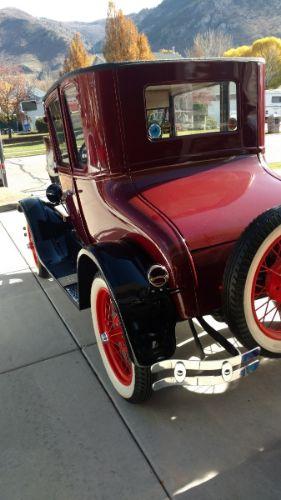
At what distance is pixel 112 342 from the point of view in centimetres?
266

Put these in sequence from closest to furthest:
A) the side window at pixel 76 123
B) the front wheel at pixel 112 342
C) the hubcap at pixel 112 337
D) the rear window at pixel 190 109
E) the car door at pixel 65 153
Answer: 1. the front wheel at pixel 112 342
2. the hubcap at pixel 112 337
3. the rear window at pixel 190 109
4. the side window at pixel 76 123
5. the car door at pixel 65 153

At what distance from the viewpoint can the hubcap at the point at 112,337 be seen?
260cm

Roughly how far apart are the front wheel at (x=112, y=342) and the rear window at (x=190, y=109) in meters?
1.13

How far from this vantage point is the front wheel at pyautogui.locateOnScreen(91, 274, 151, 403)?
2494 mm

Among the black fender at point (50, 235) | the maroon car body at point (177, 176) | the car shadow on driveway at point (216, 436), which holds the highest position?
the maroon car body at point (177, 176)

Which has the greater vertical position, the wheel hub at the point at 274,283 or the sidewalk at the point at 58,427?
the wheel hub at the point at 274,283

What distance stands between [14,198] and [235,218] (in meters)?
7.26

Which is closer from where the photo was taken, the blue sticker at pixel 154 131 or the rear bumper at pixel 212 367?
the rear bumper at pixel 212 367

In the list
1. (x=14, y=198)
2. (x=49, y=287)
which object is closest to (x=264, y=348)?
(x=49, y=287)

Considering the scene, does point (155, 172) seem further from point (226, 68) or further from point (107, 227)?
point (226, 68)

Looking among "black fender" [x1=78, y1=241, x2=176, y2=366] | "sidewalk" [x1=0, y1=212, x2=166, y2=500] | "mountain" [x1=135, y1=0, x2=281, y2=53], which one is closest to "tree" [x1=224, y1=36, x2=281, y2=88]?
"sidewalk" [x1=0, y1=212, x2=166, y2=500]

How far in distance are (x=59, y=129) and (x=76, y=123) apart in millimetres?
617

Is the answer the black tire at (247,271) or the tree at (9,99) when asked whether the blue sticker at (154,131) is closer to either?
the black tire at (247,271)

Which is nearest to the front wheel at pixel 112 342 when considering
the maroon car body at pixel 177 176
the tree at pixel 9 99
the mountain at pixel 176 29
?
the maroon car body at pixel 177 176
